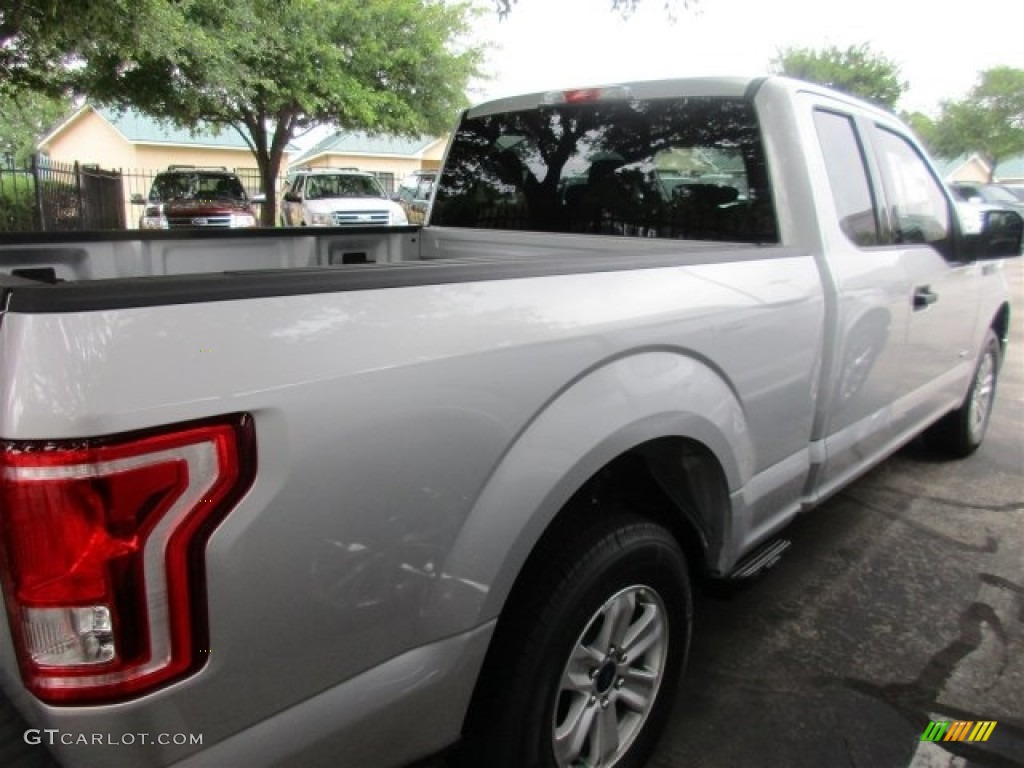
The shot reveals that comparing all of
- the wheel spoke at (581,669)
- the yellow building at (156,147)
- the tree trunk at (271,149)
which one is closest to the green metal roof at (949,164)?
the yellow building at (156,147)

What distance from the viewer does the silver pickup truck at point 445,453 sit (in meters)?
1.12

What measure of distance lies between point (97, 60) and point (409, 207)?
33.1 feet

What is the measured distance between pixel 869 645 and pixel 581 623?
67.1 inches

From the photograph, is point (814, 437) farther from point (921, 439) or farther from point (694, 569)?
point (921, 439)

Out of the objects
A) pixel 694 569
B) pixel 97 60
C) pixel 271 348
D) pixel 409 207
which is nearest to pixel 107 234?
pixel 271 348

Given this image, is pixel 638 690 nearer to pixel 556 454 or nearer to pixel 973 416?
pixel 556 454

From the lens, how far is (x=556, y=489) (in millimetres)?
1670

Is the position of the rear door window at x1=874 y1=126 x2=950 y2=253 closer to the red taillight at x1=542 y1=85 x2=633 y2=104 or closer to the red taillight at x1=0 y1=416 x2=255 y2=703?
the red taillight at x1=542 y1=85 x2=633 y2=104

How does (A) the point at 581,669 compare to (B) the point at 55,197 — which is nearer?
(A) the point at 581,669

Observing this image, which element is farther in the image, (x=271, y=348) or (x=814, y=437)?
(x=814, y=437)

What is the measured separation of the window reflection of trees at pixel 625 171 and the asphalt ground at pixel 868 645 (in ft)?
4.63

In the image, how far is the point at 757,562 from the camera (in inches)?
103

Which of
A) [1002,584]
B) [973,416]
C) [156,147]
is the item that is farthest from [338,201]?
[156,147]

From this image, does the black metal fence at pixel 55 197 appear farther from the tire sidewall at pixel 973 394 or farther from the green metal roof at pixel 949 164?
the green metal roof at pixel 949 164
